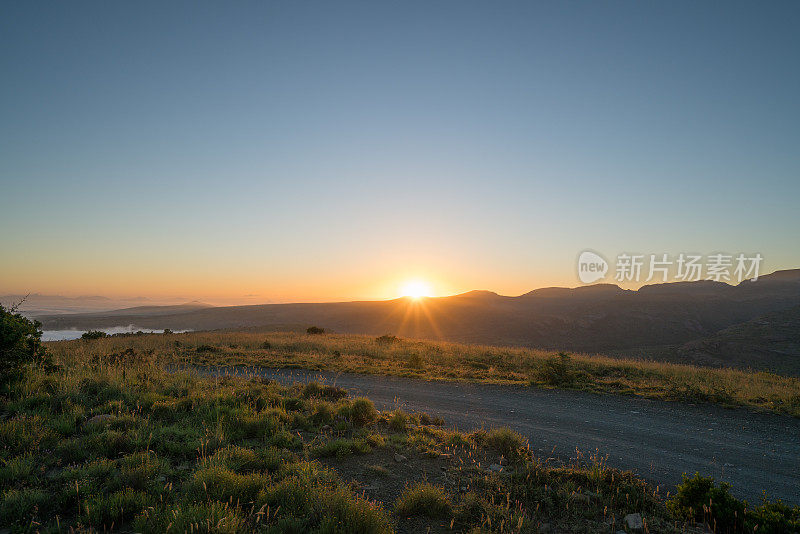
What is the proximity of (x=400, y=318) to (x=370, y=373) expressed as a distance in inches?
3668

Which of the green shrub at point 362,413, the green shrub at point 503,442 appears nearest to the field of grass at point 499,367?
the green shrub at point 362,413

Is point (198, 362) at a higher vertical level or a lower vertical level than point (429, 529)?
lower

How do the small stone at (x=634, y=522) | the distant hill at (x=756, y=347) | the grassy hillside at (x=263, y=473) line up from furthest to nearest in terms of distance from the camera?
the distant hill at (x=756, y=347), the small stone at (x=634, y=522), the grassy hillside at (x=263, y=473)

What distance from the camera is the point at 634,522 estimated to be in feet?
16.6

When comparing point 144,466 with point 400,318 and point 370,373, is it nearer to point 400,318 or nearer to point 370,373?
point 370,373

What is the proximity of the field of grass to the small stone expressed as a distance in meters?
11.3

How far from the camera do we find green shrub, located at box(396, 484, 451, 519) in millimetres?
5098

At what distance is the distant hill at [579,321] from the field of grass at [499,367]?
3906 cm

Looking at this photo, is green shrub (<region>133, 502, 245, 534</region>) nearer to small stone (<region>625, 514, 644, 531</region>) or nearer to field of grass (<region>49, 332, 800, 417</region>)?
small stone (<region>625, 514, 644, 531</region>)

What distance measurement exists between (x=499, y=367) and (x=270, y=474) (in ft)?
57.7

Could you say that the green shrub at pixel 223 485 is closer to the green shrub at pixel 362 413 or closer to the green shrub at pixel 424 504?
the green shrub at pixel 424 504

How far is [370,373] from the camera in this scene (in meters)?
19.0

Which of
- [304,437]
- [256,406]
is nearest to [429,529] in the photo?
[304,437]

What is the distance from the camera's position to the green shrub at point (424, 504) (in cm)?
510
